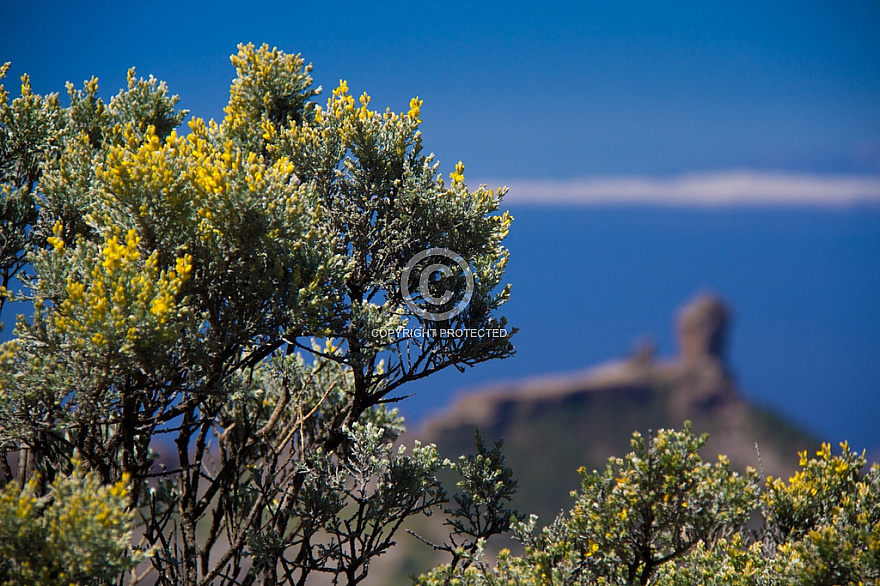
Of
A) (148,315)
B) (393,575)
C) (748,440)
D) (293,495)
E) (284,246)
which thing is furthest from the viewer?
(748,440)

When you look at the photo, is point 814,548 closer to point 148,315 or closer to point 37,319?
point 148,315

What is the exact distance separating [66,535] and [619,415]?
172 metres

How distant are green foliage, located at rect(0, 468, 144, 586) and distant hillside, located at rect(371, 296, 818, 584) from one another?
449 feet

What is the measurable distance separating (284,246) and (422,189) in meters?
2.18

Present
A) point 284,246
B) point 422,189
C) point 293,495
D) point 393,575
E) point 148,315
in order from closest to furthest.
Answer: point 148,315
point 284,246
point 422,189
point 293,495
point 393,575

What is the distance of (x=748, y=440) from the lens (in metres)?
168

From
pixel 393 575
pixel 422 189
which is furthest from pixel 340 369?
pixel 393 575

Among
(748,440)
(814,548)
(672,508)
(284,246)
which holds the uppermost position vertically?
(748,440)

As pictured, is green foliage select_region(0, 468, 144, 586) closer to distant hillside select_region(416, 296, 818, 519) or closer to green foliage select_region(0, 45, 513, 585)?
green foliage select_region(0, 45, 513, 585)

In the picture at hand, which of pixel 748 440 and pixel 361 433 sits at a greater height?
pixel 748 440

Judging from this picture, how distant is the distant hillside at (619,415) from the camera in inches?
6033

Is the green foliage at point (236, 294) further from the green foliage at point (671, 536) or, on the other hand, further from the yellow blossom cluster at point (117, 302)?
the green foliage at point (671, 536)

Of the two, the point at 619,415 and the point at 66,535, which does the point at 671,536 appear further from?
the point at 619,415

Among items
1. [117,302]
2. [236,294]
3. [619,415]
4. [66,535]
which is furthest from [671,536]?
[619,415]
